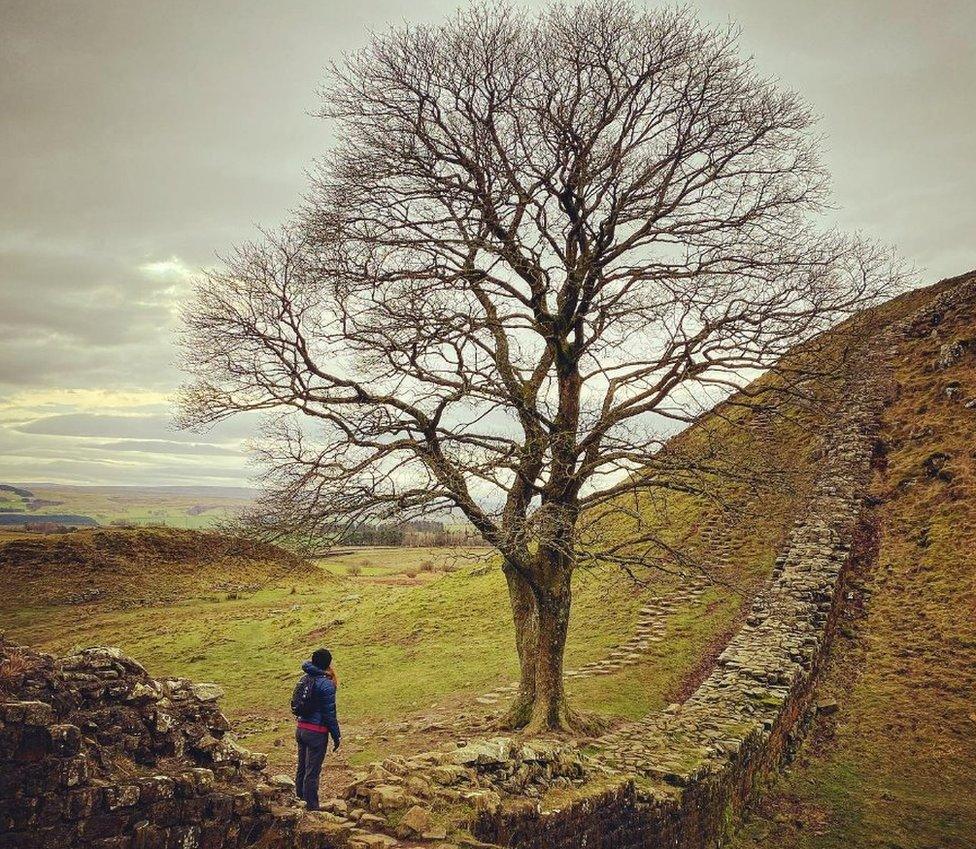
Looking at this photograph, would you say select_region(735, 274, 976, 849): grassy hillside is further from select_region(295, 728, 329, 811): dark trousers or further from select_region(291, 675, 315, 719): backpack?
select_region(291, 675, 315, 719): backpack

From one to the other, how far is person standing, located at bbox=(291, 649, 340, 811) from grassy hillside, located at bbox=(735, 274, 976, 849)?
6.65 metres

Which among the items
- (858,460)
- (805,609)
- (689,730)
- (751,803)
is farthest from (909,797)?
(858,460)

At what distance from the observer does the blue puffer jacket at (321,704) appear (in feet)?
24.7

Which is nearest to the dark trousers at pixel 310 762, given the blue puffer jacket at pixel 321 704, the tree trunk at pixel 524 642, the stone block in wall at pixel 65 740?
the blue puffer jacket at pixel 321 704

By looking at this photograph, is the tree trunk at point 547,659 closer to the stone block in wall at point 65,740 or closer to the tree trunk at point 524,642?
the tree trunk at point 524,642

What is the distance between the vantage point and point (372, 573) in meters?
39.9

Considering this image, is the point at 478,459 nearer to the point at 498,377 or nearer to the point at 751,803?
the point at 498,377

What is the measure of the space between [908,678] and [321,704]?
12614mm

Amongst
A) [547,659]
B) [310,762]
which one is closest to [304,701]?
[310,762]

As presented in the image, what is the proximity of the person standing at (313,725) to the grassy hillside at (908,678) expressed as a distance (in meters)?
6.65

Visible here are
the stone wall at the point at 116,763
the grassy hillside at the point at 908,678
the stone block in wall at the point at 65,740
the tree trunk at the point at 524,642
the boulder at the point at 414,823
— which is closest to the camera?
the stone wall at the point at 116,763

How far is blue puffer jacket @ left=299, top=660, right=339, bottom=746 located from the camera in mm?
7531

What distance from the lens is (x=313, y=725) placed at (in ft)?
24.6

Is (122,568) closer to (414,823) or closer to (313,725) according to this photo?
(313,725)
